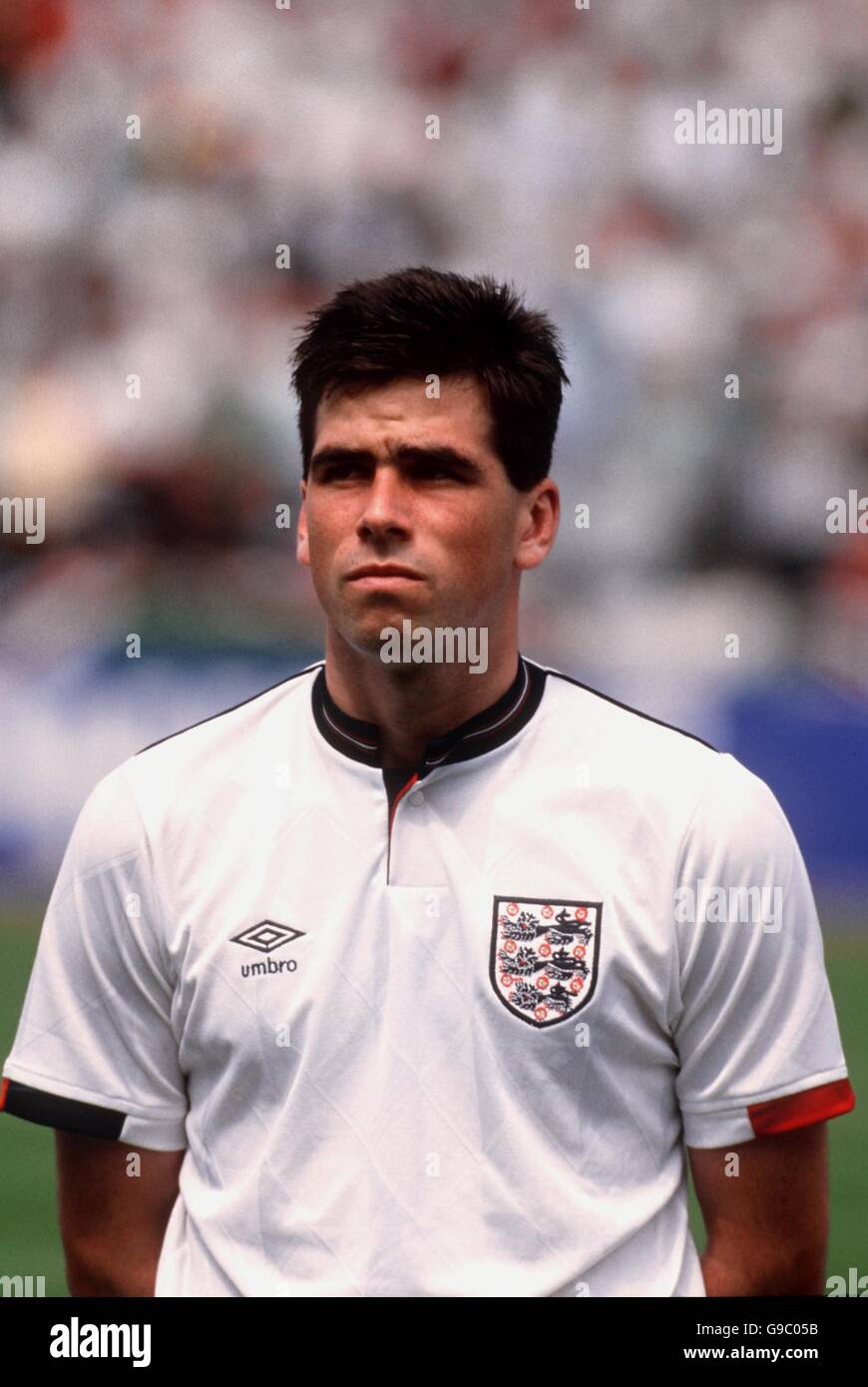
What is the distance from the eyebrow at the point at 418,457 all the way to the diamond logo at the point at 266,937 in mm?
501

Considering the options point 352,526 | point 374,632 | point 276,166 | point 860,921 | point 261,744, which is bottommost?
point 860,921

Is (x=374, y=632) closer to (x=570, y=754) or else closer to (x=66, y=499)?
(x=570, y=754)

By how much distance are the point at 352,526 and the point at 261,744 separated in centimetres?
29

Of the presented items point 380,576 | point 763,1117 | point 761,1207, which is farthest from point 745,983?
point 380,576

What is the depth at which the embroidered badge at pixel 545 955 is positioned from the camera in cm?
177

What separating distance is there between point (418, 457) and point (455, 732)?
1.00ft

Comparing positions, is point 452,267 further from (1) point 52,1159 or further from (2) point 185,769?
(2) point 185,769

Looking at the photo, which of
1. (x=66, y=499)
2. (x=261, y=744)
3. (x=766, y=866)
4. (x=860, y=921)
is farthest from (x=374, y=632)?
(x=66, y=499)

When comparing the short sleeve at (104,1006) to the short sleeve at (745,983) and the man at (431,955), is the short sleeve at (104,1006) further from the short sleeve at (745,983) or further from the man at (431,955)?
the short sleeve at (745,983)

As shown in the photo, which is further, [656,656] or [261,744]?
[656,656]

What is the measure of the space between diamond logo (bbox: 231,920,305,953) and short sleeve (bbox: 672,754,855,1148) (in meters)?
0.41

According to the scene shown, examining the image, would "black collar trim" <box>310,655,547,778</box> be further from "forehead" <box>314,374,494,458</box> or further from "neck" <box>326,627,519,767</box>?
"forehead" <box>314,374,494,458</box>
